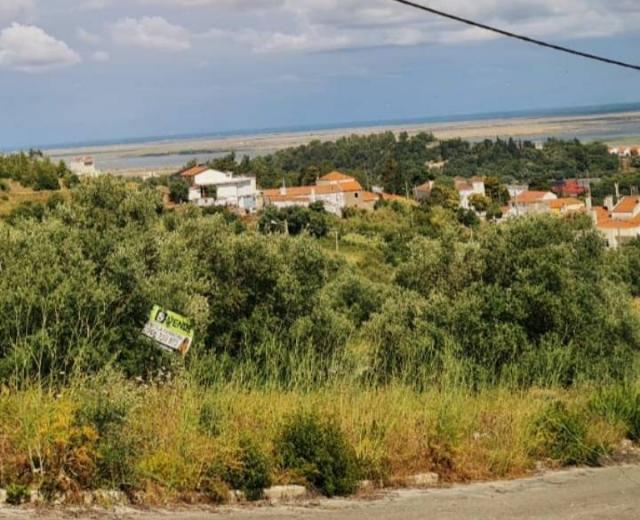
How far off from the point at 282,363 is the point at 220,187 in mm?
94140

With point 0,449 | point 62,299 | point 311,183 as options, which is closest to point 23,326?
point 62,299

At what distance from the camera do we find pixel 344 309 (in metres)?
26.1

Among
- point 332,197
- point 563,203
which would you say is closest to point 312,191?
point 332,197

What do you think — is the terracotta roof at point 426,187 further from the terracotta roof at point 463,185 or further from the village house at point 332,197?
the village house at point 332,197

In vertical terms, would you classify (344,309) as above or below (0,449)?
below

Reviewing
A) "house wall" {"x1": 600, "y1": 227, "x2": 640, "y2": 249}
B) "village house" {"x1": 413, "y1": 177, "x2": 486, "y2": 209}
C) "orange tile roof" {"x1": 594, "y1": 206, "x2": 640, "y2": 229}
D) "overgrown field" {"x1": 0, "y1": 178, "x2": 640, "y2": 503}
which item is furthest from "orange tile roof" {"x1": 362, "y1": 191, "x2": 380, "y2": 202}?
"overgrown field" {"x1": 0, "y1": 178, "x2": 640, "y2": 503}

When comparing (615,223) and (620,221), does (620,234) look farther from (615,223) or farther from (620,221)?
(620,221)

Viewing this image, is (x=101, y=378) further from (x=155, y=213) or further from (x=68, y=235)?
(x=155, y=213)

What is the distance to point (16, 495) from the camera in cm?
557

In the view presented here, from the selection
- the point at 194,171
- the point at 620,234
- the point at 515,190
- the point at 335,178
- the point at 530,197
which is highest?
the point at 194,171

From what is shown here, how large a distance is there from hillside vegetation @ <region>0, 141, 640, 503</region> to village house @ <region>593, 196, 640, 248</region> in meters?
69.9

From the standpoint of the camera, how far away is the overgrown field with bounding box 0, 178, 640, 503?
6055mm

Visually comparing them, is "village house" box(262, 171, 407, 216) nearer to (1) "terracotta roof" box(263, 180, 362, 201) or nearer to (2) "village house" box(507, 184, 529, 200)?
(1) "terracotta roof" box(263, 180, 362, 201)

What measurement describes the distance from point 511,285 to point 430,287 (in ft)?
13.3
